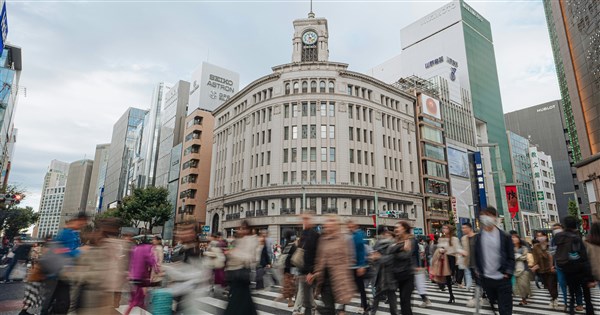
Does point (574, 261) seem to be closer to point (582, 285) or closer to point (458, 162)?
point (582, 285)

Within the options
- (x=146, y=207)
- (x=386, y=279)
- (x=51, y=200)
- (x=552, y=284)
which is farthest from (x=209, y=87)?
(x=51, y=200)

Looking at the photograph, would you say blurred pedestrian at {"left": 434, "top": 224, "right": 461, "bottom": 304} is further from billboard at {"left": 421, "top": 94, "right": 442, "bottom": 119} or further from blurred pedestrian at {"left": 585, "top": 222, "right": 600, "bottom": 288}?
billboard at {"left": 421, "top": 94, "right": 442, "bottom": 119}

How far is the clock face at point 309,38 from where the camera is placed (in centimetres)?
4906

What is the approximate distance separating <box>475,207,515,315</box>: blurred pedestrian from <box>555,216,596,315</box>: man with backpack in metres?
1.94

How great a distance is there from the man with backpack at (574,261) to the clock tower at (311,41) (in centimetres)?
4530

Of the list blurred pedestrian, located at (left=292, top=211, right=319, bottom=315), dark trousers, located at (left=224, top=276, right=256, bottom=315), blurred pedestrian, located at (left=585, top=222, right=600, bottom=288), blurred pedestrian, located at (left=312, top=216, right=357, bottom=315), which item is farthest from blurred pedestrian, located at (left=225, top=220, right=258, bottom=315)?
blurred pedestrian, located at (left=585, top=222, right=600, bottom=288)

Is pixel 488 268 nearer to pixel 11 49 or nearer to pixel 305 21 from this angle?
pixel 305 21

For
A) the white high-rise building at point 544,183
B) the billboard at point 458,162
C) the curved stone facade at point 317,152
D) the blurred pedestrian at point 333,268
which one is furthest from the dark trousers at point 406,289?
the white high-rise building at point 544,183

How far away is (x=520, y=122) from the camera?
308 feet

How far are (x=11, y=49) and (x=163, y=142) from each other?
2851cm

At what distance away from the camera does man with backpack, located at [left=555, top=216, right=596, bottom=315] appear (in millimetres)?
5688

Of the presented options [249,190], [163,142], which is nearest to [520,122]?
[249,190]

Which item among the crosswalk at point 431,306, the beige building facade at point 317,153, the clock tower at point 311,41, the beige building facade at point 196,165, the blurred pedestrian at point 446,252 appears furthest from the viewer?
the beige building facade at point 196,165

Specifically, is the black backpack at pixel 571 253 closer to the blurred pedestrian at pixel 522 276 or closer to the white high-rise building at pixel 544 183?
the blurred pedestrian at pixel 522 276
